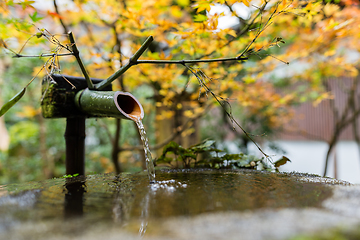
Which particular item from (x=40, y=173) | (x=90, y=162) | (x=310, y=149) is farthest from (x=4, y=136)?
(x=310, y=149)

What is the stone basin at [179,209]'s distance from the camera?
0.85 meters

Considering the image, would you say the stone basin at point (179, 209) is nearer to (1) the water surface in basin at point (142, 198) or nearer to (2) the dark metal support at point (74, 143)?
(1) the water surface in basin at point (142, 198)

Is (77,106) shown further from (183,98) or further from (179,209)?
(183,98)

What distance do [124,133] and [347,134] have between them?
7.30m

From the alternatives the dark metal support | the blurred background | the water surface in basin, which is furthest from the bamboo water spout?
the blurred background

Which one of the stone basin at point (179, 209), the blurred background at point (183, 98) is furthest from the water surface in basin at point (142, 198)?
the blurred background at point (183, 98)

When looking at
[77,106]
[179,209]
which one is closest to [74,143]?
[77,106]

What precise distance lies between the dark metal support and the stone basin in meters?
0.53

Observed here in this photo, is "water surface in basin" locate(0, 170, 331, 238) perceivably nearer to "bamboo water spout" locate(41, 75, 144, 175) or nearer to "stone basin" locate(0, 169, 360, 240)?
"stone basin" locate(0, 169, 360, 240)

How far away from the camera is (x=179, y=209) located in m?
1.14

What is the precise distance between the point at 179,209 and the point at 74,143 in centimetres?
156

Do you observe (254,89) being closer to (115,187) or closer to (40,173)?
(115,187)

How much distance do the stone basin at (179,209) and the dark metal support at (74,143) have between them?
0.53 metres

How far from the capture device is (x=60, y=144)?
6.65m
